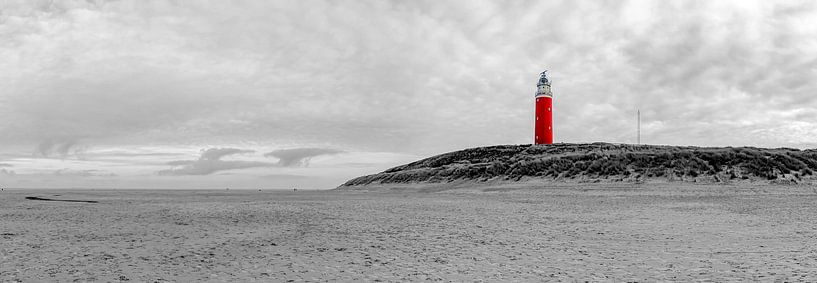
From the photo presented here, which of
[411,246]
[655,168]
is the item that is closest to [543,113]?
[655,168]

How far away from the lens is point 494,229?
1228 cm

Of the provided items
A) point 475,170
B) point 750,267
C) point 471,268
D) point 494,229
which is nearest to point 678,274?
point 750,267

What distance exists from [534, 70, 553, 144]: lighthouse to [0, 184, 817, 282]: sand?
43940mm

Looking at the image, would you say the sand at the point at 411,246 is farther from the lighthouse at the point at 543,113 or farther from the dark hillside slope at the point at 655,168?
the lighthouse at the point at 543,113

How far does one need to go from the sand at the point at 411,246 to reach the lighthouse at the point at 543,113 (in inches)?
1730

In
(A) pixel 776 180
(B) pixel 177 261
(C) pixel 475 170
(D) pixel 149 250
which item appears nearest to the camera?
(B) pixel 177 261

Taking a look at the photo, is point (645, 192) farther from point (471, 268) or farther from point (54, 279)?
point (54, 279)

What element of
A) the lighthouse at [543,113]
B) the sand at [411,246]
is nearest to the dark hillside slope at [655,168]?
the lighthouse at [543,113]

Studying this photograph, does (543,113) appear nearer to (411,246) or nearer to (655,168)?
(655,168)

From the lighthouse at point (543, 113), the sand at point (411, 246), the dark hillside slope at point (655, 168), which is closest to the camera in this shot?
the sand at point (411, 246)

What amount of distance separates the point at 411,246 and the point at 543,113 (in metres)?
53.0

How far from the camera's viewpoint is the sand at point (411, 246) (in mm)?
7145

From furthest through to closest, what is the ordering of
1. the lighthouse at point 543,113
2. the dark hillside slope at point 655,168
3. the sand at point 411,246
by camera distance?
the lighthouse at point 543,113
the dark hillside slope at point 655,168
the sand at point 411,246

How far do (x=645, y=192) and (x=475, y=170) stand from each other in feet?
58.6
